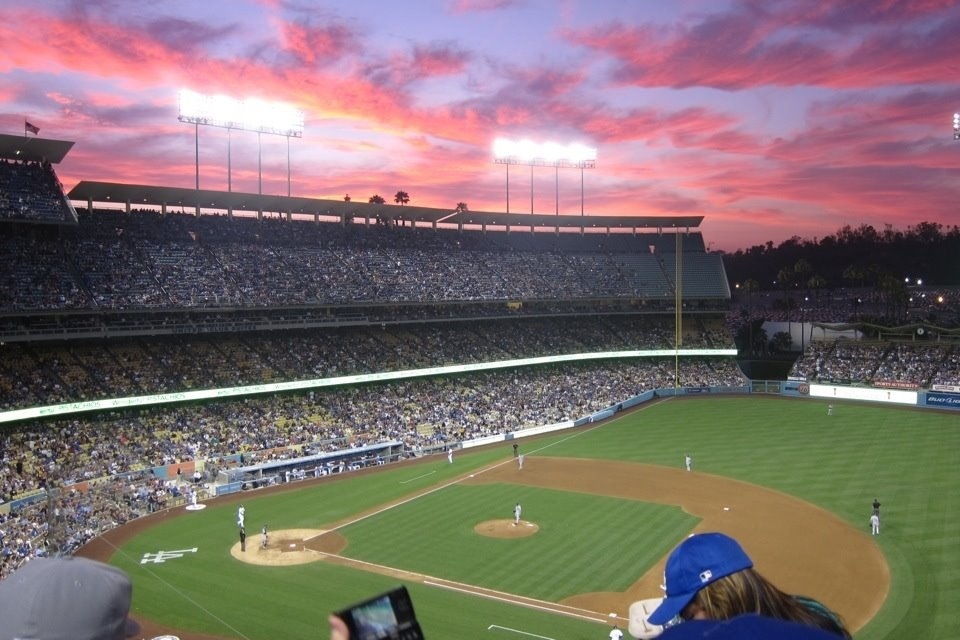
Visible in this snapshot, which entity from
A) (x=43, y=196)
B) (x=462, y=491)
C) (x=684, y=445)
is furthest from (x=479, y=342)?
(x=43, y=196)

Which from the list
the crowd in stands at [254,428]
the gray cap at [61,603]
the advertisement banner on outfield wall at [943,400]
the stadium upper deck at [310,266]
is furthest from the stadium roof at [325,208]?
the gray cap at [61,603]

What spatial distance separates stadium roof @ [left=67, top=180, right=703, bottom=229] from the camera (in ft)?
168

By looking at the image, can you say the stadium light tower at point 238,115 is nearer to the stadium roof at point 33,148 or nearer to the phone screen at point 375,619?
the stadium roof at point 33,148

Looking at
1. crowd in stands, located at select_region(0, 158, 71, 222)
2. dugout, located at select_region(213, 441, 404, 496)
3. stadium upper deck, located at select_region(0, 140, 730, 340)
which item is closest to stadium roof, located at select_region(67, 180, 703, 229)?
stadium upper deck, located at select_region(0, 140, 730, 340)

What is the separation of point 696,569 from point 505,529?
93.2 ft

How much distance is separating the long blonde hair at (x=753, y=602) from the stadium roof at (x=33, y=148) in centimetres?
4957

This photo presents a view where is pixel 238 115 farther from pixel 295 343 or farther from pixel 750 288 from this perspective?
pixel 750 288

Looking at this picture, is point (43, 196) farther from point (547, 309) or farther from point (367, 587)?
point (547, 309)

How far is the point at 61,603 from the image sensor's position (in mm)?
2193

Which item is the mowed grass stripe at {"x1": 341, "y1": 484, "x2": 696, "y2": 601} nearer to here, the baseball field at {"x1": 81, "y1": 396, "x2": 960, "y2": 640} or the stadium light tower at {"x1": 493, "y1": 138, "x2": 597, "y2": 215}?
the baseball field at {"x1": 81, "y1": 396, "x2": 960, "y2": 640}

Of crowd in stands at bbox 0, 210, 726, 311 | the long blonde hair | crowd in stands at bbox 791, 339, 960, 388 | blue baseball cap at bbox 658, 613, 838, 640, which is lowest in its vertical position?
crowd in stands at bbox 791, 339, 960, 388

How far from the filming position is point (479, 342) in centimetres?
6350

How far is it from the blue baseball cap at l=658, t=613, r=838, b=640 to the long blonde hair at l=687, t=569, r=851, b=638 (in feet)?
2.71

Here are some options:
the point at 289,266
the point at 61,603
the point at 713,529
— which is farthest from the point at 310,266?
the point at 61,603
